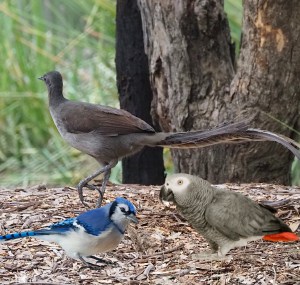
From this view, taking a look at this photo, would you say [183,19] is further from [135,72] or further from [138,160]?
[138,160]

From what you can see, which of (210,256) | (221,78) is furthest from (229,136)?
(221,78)

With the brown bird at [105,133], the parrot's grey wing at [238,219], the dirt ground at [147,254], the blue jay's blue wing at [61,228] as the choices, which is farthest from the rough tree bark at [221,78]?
the blue jay's blue wing at [61,228]

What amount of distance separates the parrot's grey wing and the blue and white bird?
51 centimetres

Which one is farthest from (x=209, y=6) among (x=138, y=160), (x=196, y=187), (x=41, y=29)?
(x=41, y=29)

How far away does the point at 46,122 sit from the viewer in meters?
11.4

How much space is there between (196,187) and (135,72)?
3436 millimetres

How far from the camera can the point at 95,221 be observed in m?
5.33

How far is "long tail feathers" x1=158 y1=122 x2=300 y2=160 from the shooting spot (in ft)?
19.2

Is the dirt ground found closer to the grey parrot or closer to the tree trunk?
the grey parrot

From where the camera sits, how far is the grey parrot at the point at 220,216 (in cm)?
539

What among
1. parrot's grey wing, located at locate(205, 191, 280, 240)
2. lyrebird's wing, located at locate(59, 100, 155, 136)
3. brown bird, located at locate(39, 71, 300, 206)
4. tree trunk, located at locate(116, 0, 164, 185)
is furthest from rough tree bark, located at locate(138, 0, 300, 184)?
parrot's grey wing, located at locate(205, 191, 280, 240)

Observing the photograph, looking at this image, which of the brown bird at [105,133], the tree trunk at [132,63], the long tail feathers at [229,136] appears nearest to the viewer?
the long tail feathers at [229,136]

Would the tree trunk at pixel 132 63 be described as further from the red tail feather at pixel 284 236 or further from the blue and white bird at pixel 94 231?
the red tail feather at pixel 284 236

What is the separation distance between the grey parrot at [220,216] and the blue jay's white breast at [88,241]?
1.31 ft
